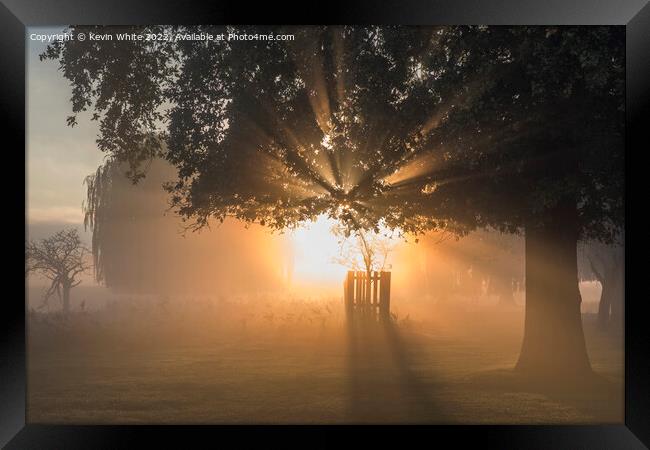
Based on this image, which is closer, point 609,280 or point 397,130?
point 397,130

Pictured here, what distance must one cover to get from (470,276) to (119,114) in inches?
Answer: 687

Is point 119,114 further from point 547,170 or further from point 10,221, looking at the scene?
point 547,170

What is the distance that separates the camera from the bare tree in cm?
1688

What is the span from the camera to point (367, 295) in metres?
16.5

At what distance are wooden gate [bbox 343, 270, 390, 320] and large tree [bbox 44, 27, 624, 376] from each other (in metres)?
3.96

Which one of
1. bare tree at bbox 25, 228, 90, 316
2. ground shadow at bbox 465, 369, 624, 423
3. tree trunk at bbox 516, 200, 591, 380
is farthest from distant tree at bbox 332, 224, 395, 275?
bare tree at bbox 25, 228, 90, 316

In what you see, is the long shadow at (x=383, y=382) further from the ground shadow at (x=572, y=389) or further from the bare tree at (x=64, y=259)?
the bare tree at (x=64, y=259)

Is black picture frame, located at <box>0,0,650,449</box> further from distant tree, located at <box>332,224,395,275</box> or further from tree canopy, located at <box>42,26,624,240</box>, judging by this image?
distant tree, located at <box>332,224,395,275</box>

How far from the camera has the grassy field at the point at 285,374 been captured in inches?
410

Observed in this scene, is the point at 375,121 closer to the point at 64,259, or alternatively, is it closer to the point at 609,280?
the point at 64,259
